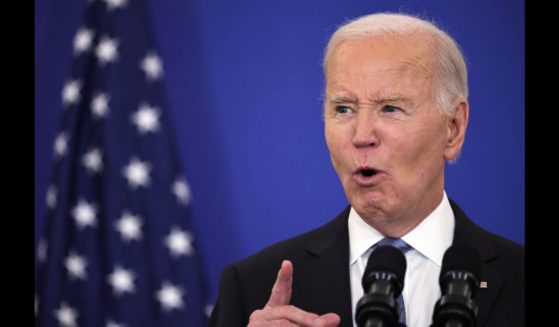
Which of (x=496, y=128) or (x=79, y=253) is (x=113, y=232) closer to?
(x=79, y=253)

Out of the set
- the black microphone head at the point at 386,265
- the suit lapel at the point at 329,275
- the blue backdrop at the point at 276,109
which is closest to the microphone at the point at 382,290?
the black microphone head at the point at 386,265

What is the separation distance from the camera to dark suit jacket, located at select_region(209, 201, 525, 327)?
5.80 feet

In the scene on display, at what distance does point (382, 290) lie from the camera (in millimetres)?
1159

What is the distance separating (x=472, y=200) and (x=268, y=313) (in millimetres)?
1009

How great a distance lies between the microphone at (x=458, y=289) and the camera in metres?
→ 1.13

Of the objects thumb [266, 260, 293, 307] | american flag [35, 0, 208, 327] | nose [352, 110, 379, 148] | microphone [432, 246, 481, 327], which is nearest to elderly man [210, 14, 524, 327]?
nose [352, 110, 379, 148]

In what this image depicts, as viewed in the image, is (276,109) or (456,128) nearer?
(456,128)

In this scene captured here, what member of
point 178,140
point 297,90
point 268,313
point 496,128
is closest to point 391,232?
point 268,313

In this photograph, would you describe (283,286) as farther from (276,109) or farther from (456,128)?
(276,109)

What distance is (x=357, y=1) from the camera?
2.47m

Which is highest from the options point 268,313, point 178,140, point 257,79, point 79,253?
point 257,79

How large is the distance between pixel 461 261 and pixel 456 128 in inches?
28.5

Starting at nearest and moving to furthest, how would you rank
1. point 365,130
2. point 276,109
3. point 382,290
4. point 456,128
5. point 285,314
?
1. point 382,290
2. point 285,314
3. point 365,130
4. point 456,128
5. point 276,109

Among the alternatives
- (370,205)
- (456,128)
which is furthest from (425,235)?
(456,128)
